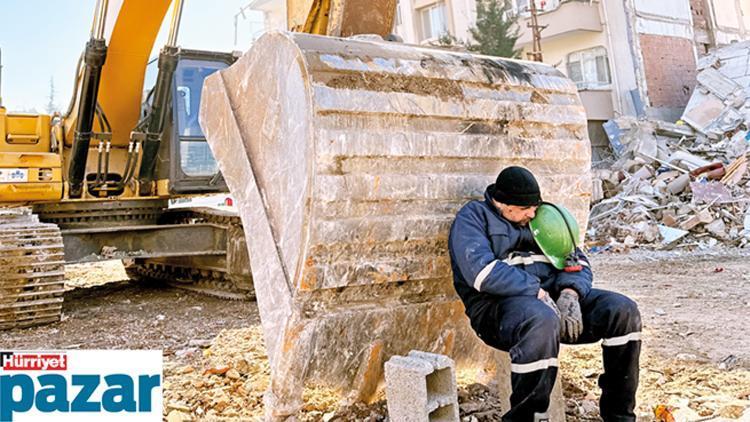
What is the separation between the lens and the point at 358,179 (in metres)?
2.70

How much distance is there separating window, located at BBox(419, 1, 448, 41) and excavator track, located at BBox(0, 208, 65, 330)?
18.1 m

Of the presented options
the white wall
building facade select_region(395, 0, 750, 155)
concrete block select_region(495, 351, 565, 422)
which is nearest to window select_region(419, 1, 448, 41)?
building facade select_region(395, 0, 750, 155)

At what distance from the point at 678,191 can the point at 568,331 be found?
10.3 m

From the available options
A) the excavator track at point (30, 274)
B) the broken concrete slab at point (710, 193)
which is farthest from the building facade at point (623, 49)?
the excavator track at point (30, 274)

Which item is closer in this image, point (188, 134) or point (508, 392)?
point (508, 392)

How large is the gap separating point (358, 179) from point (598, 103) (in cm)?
1706

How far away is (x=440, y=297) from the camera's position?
3014 millimetres

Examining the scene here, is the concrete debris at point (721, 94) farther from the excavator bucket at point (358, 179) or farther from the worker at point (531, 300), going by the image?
the worker at point (531, 300)

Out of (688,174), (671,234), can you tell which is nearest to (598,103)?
(688,174)

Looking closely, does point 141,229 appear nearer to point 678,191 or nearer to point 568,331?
point 568,331

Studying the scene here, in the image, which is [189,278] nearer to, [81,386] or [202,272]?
[202,272]

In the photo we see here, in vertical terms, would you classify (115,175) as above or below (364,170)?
above

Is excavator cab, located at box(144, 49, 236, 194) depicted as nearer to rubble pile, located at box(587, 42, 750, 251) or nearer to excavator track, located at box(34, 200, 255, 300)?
excavator track, located at box(34, 200, 255, 300)

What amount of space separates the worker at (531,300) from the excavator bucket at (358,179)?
0.25 metres
